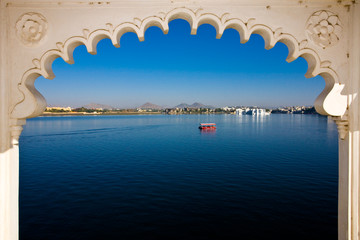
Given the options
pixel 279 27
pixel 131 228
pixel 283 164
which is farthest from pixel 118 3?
pixel 283 164

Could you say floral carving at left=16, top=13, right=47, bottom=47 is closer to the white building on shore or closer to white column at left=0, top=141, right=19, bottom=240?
white column at left=0, top=141, right=19, bottom=240

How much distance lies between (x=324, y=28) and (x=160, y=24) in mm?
1424

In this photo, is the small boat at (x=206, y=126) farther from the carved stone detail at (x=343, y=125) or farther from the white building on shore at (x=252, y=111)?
the white building on shore at (x=252, y=111)

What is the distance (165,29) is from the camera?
6.82 ft

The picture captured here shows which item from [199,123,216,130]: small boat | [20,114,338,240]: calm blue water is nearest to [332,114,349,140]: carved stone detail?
[20,114,338,240]: calm blue water

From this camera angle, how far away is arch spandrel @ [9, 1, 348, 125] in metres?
2.01

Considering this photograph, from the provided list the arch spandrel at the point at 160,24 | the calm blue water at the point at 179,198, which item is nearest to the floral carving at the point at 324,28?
the arch spandrel at the point at 160,24

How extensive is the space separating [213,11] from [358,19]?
1231 millimetres

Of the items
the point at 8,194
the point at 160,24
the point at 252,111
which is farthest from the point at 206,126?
the point at 252,111

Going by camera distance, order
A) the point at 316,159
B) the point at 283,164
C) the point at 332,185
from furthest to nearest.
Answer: the point at 316,159, the point at 283,164, the point at 332,185

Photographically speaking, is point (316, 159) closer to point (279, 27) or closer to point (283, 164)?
point (283, 164)

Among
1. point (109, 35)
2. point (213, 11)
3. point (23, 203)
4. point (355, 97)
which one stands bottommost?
point (23, 203)

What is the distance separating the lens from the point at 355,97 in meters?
1.98

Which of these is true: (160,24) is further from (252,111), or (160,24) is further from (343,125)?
(252,111)
